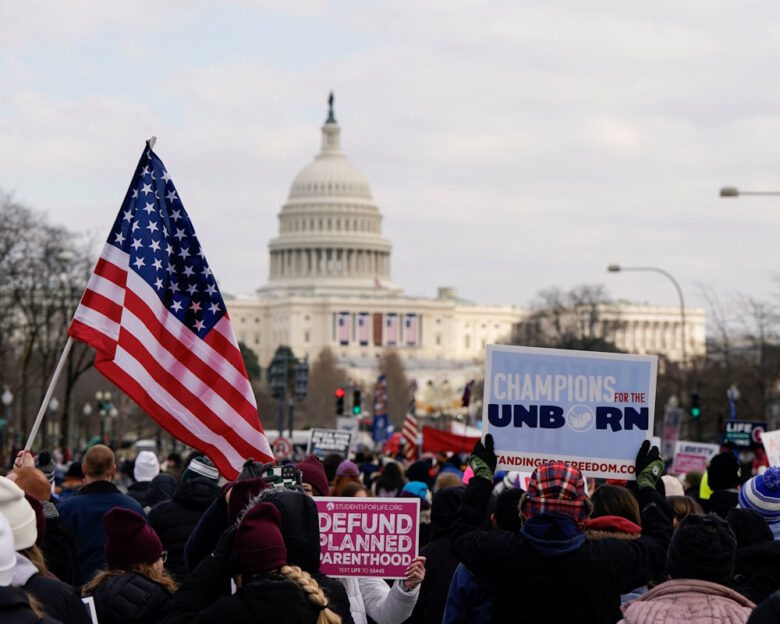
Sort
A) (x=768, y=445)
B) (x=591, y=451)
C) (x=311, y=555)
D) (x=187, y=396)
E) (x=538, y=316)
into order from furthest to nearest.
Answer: (x=538, y=316) → (x=768, y=445) → (x=187, y=396) → (x=591, y=451) → (x=311, y=555)

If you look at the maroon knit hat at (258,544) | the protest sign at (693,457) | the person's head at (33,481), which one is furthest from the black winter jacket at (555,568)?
the protest sign at (693,457)

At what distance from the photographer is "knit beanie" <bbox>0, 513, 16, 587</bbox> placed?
232 inches

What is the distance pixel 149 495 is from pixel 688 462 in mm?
11569

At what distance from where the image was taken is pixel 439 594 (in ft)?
31.4

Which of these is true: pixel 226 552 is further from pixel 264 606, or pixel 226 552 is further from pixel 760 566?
pixel 760 566

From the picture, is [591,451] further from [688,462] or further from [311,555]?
[688,462]

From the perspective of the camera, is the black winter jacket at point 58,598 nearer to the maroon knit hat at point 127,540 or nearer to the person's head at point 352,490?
the maroon knit hat at point 127,540

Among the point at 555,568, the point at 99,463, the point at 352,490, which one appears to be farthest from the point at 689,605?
the point at 352,490

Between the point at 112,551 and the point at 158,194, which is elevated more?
the point at 158,194

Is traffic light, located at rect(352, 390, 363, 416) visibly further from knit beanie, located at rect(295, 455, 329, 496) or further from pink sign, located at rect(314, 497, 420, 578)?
pink sign, located at rect(314, 497, 420, 578)

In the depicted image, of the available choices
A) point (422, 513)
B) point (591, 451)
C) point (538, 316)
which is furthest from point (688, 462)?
point (538, 316)

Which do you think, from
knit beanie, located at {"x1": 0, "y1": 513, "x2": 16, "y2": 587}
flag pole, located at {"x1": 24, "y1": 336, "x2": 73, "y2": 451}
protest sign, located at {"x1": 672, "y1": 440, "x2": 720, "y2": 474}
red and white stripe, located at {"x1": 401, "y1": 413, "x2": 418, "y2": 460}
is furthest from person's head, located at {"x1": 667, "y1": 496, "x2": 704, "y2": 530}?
red and white stripe, located at {"x1": 401, "y1": 413, "x2": 418, "y2": 460}

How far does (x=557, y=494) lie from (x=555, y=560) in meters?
0.26

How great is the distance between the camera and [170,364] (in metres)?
10.4
